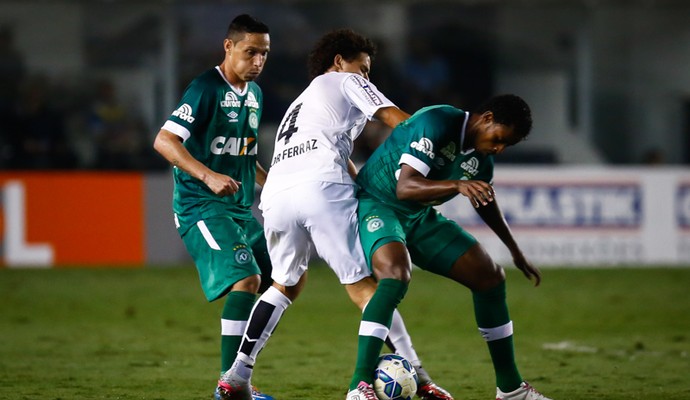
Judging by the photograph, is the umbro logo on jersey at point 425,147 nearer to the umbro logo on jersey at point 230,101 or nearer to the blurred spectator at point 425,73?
the umbro logo on jersey at point 230,101

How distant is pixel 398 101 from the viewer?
59.2ft

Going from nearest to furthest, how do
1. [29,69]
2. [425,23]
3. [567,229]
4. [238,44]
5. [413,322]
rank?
[238,44] < [413,322] < [567,229] < [29,69] < [425,23]

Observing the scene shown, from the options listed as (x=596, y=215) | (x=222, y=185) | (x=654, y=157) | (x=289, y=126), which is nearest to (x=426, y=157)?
(x=289, y=126)

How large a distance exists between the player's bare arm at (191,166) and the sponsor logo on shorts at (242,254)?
431 mm

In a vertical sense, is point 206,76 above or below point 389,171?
above

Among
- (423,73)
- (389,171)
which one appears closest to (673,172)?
(423,73)

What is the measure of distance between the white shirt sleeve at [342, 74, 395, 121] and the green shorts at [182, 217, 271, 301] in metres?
1.04

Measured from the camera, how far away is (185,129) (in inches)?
248

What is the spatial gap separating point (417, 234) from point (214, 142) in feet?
4.33

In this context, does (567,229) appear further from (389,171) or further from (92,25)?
(389,171)

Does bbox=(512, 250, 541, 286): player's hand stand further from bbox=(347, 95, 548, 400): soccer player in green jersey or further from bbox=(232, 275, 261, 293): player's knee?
bbox=(232, 275, 261, 293): player's knee

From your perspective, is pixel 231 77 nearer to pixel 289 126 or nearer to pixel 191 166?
pixel 289 126

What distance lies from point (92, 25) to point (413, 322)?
9990mm

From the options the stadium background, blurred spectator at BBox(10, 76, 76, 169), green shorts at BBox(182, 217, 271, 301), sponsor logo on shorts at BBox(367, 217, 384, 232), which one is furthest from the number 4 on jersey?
blurred spectator at BBox(10, 76, 76, 169)
